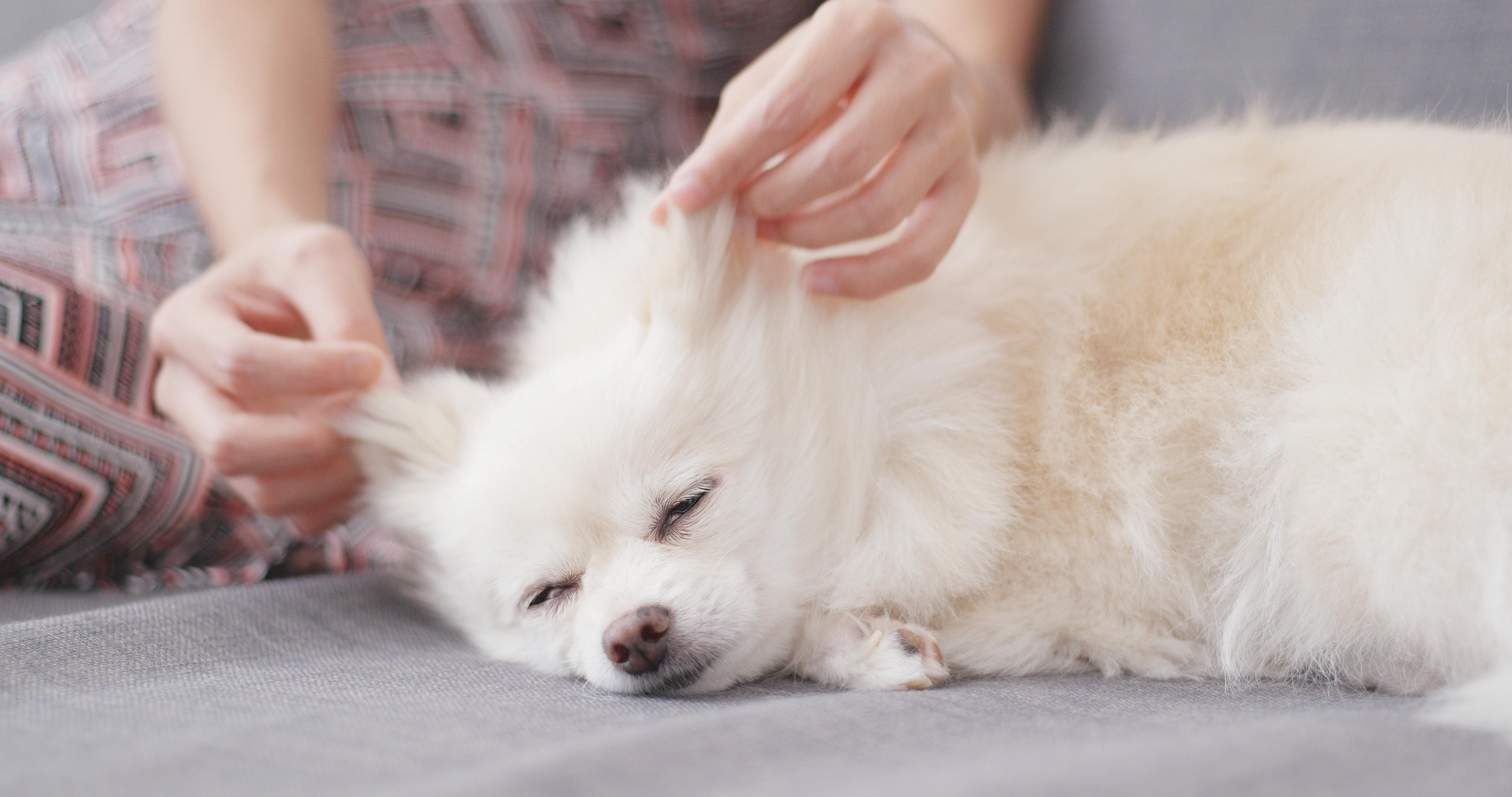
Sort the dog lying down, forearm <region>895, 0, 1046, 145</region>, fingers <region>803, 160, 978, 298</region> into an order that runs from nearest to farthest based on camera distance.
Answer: the dog lying down < fingers <region>803, 160, 978, 298</region> < forearm <region>895, 0, 1046, 145</region>

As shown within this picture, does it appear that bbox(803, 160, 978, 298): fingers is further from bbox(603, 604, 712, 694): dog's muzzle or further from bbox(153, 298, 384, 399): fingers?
bbox(153, 298, 384, 399): fingers

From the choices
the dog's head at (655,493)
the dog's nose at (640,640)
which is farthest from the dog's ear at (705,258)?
the dog's nose at (640,640)

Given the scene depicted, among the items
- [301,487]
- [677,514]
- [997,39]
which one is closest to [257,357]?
[301,487]

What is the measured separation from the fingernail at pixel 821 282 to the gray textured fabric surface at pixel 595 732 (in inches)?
20.0

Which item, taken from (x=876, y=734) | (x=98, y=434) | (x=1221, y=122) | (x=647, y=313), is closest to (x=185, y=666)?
(x=98, y=434)

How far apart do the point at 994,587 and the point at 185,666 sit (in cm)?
98

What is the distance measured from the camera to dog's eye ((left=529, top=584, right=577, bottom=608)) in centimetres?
122

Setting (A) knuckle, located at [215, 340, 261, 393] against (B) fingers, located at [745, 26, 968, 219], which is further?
(A) knuckle, located at [215, 340, 261, 393]

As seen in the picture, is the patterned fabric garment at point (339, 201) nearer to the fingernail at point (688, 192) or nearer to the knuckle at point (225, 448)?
the knuckle at point (225, 448)

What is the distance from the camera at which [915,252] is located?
3.92ft

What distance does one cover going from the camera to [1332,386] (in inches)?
40.5

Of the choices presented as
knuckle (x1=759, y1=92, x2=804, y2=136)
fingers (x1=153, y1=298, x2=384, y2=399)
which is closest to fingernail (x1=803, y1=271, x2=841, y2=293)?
knuckle (x1=759, y1=92, x2=804, y2=136)

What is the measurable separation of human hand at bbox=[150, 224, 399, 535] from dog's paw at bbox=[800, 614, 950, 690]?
0.72m

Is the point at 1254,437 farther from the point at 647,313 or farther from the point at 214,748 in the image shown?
the point at 214,748
